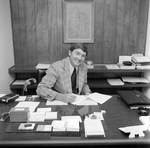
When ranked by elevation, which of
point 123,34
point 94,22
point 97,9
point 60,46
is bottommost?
point 60,46

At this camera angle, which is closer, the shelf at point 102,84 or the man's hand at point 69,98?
the man's hand at point 69,98

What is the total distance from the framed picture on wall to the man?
83 centimetres

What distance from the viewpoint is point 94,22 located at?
2.86m

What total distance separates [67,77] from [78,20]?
3.92 ft

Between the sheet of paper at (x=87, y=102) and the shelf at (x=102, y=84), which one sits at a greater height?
the sheet of paper at (x=87, y=102)

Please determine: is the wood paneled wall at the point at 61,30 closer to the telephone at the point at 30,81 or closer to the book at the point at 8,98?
the telephone at the point at 30,81

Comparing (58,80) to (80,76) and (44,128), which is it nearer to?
(80,76)

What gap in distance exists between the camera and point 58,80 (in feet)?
6.69

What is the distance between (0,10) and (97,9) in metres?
1.39

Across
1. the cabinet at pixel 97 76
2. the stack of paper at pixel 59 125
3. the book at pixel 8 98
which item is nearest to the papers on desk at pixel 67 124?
the stack of paper at pixel 59 125

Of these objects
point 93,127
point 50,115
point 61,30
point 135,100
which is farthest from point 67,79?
point 61,30

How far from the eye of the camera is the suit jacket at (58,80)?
186cm

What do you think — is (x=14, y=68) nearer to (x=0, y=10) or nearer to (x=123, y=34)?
(x=0, y=10)

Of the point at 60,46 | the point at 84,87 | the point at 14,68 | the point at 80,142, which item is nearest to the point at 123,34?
the point at 60,46
